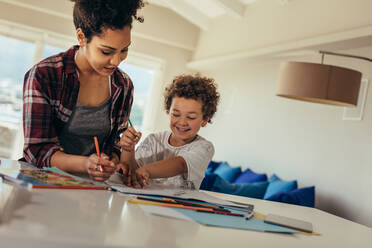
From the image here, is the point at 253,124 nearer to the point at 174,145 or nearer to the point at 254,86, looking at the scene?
the point at 254,86

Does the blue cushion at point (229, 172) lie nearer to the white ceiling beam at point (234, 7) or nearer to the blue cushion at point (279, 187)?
the blue cushion at point (279, 187)

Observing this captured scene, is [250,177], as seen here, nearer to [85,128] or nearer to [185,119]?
[185,119]

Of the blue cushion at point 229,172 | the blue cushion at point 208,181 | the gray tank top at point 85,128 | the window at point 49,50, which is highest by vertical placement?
the window at point 49,50

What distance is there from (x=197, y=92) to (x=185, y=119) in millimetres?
155

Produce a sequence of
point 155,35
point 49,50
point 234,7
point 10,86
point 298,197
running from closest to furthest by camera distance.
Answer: point 298,197 → point 234,7 → point 10,86 → point 49,50 → point 155,35

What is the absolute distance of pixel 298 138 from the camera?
4312 millimetres

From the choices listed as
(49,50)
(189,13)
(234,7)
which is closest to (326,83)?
(234,7)

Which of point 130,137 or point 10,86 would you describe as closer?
point 130,137

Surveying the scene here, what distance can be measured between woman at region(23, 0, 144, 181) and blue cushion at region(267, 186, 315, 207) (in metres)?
2.11

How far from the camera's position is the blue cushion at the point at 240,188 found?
323 cm

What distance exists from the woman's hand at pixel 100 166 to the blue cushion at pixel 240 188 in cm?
212

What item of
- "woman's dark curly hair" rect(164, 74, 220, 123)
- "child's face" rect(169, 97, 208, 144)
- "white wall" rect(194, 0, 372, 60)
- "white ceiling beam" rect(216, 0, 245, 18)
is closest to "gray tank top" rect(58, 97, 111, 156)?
"child's face" rect(169, 97, 208, 144)

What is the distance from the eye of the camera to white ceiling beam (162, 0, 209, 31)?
21.1 ft

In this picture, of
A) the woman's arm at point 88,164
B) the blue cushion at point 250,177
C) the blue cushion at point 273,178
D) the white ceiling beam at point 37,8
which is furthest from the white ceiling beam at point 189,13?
the woman's arm at point 88,164
